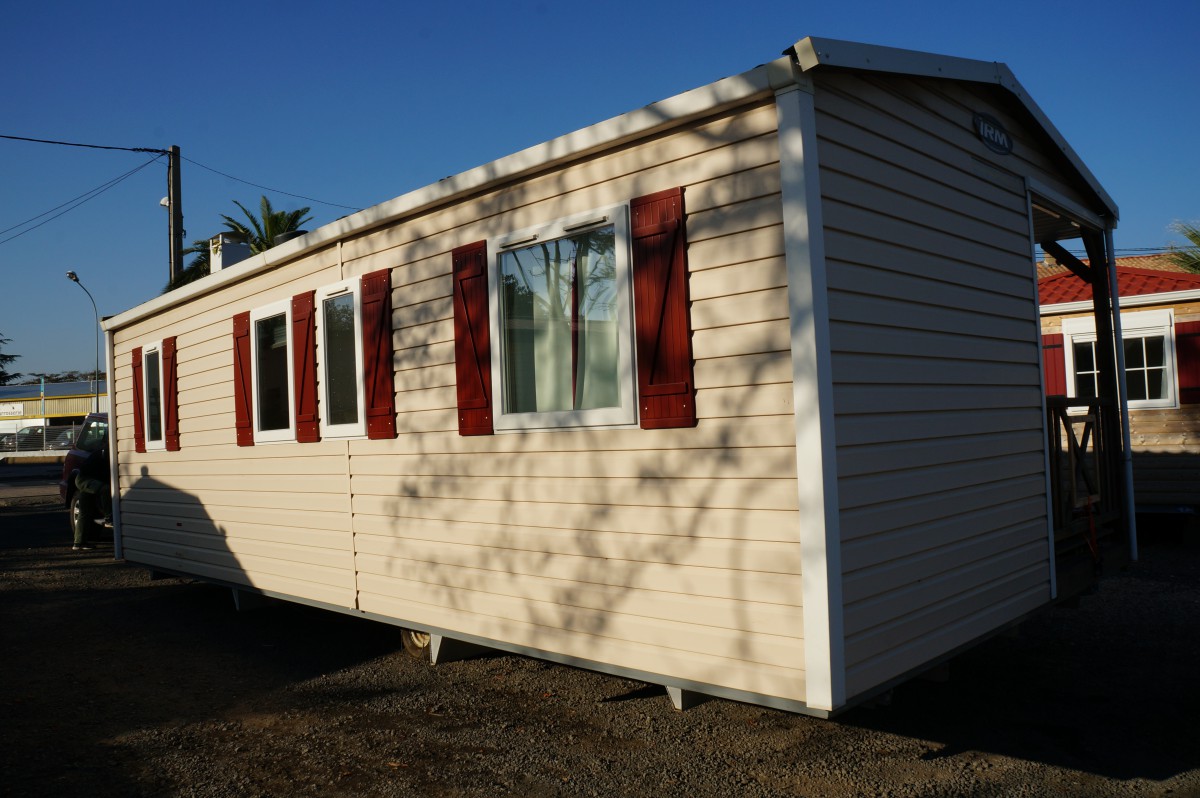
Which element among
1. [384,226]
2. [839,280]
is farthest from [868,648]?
[384,226]

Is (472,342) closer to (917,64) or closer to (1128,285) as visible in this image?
(917,64)

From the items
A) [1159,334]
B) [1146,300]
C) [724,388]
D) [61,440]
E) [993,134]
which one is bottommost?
[61,440]

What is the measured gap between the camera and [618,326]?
449cm

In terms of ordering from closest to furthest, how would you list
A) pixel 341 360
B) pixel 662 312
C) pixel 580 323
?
pixel 662 312, pixel 580 323, pixel 341 360

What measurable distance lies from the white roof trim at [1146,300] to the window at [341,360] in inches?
341

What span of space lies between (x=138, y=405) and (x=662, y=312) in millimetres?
7231

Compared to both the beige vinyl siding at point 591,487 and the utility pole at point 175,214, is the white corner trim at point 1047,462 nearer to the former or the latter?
the beige vinyl siding at point 591,487

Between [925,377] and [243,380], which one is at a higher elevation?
[243,380]

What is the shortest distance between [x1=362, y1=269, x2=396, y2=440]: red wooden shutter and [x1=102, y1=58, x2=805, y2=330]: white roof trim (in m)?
0.41

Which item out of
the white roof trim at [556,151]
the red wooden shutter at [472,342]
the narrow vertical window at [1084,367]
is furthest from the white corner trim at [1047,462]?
the narrow vertical window at [1084,367]

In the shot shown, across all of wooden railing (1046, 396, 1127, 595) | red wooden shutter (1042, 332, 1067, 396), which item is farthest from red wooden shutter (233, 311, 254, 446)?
red wooden shutter (1042, 332, 1067, 396)

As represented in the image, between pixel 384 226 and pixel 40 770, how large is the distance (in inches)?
140

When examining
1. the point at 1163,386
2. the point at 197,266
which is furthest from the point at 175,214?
the point at 1163,386

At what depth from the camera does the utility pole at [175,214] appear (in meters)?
16.3
